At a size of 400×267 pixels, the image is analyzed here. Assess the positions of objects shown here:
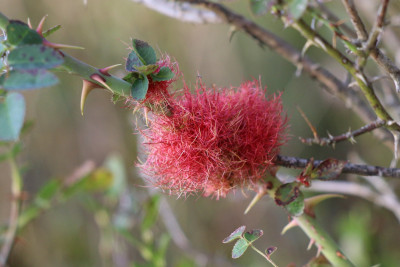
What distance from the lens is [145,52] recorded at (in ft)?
1.65

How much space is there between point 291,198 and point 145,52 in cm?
27

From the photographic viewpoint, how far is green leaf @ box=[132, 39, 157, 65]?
1.63ft

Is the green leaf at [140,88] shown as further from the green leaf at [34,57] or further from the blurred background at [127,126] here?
the blurred background at [127,126]

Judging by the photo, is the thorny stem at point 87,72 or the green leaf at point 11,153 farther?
the green leaf at point 11,153

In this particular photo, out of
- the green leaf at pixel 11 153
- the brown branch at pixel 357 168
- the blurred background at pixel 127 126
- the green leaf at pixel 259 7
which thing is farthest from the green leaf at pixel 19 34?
the blurred background at pixel 127 126

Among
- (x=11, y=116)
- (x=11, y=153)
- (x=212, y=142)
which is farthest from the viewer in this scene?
(x=11, y=153)

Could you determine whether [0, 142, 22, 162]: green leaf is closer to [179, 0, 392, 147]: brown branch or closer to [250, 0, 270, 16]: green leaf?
[179, 0, 392, 147]: brown branch

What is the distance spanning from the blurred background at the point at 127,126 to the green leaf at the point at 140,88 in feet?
5.80

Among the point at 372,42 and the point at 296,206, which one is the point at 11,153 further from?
the point at 372,42

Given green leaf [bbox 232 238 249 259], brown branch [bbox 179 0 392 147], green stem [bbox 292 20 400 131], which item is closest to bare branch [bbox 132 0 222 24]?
brown branch [bbox 179 0 392 147]

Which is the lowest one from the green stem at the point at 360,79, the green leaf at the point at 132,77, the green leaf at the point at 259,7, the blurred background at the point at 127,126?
the blurred background at the point at 127,126

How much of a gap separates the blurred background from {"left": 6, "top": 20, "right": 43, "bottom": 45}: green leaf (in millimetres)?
1836

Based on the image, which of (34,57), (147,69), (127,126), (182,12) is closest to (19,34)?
(34,57)

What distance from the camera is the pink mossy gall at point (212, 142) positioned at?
58 centimetres
